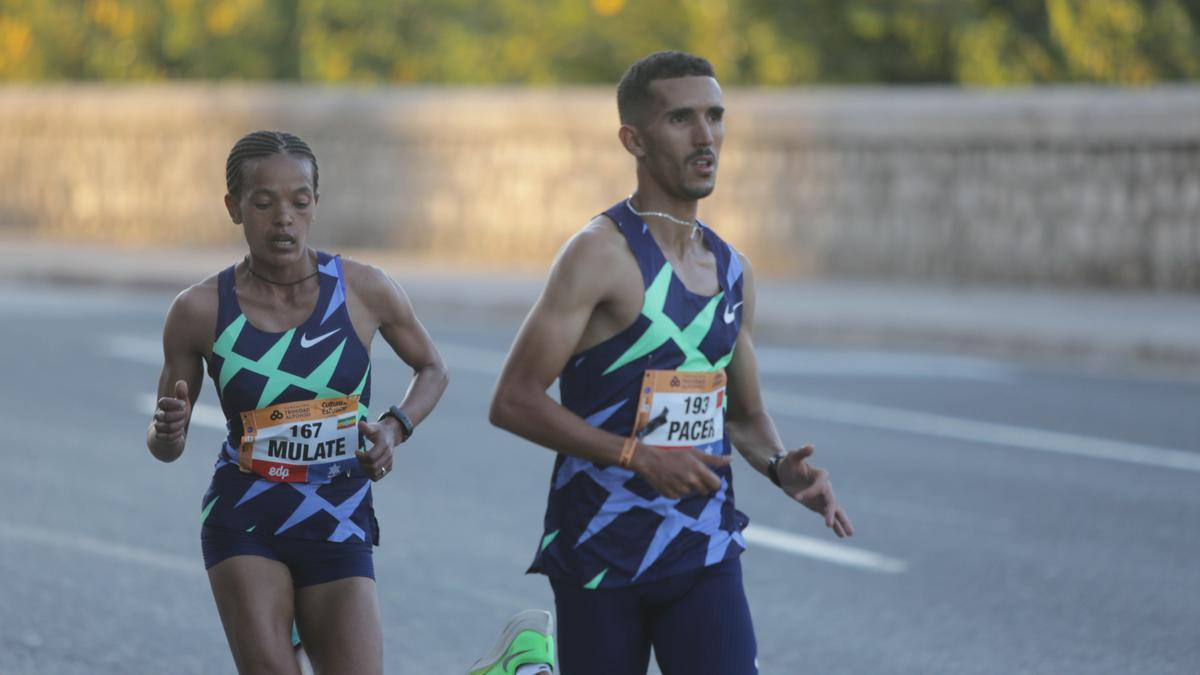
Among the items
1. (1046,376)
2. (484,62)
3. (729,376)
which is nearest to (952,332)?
(1046,376)

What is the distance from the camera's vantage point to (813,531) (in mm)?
8766

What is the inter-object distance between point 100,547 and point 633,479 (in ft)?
14.6

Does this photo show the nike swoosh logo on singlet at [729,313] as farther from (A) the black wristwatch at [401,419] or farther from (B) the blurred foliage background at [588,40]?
(B) the blurred foliage background at [588,40]

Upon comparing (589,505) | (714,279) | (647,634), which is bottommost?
(647,634)

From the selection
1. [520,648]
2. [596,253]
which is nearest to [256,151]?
[596,253]

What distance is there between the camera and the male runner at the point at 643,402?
14.0 feet

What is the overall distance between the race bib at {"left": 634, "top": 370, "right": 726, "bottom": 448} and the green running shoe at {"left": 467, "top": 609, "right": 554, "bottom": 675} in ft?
1.86

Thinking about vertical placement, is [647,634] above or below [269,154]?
below

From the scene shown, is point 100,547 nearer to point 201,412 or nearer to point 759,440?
point 201,412

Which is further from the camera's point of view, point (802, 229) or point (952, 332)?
point (802, 229)

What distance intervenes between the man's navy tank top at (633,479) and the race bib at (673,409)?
20mm

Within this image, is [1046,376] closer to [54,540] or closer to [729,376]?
[54,540]

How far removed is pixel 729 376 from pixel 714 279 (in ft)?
0.99

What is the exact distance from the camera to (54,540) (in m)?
8.32
